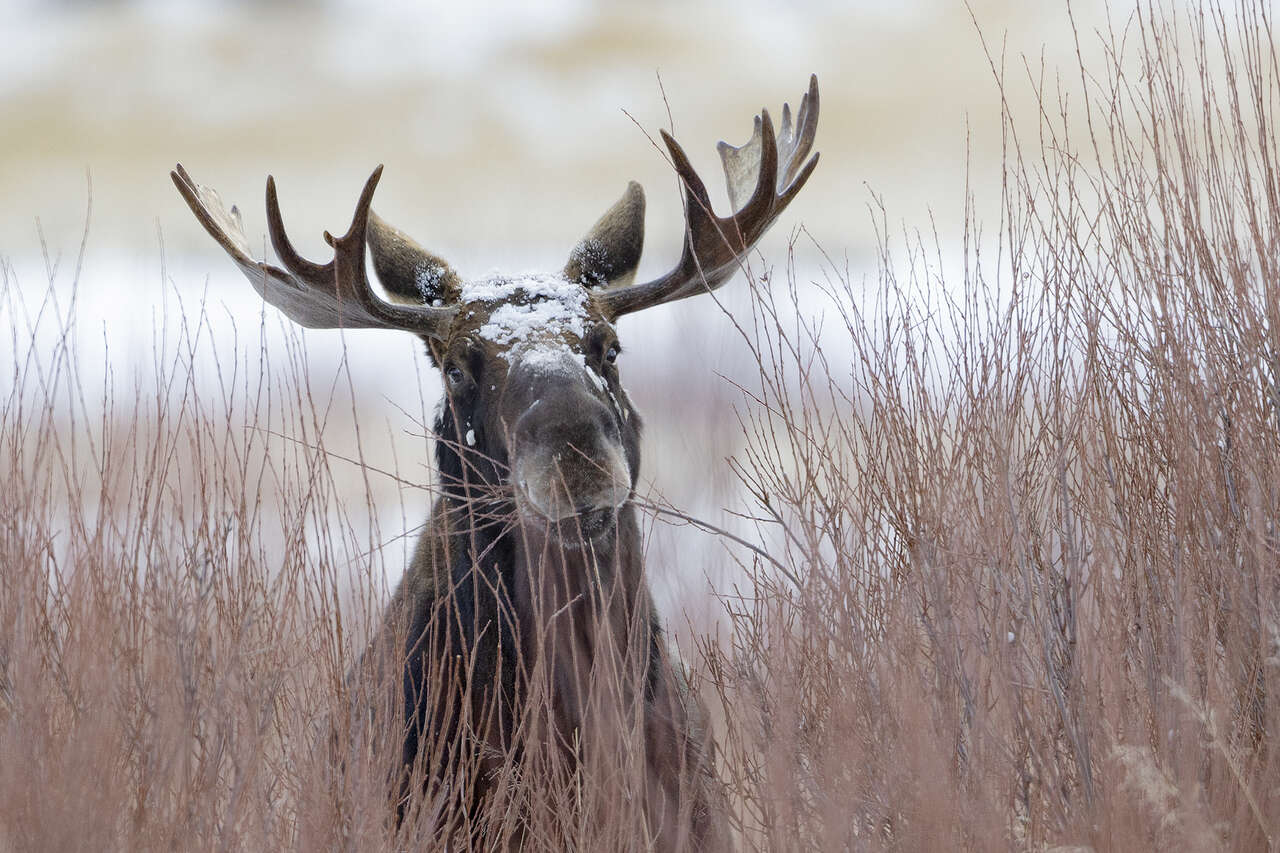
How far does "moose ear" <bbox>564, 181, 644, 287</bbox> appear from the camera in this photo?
506 cm

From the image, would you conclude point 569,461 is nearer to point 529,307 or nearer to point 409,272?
point 529,307

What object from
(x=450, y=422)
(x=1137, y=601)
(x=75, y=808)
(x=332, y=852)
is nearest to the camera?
(x=75, y=808)

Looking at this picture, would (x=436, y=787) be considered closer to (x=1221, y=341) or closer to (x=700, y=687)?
(x=700, y=687)

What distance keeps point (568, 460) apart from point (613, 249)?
1.53m

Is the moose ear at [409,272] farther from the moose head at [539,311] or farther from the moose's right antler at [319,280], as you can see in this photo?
the moose's right antler at [319,280]

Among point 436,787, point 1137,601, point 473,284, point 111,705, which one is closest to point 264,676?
point 111,705

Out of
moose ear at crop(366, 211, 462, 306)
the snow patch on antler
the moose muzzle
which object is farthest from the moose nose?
moose ear at crop(366, 211, 462, 306)

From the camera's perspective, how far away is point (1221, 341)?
406 centimetres

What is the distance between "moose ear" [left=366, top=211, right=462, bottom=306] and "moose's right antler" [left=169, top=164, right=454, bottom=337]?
175 mm

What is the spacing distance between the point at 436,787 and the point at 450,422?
1.38 metres

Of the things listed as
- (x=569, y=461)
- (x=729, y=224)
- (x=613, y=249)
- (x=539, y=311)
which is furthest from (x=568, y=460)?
(x=613, y=249)

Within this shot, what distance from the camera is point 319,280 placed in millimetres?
4547

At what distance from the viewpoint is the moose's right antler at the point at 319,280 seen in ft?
14.3

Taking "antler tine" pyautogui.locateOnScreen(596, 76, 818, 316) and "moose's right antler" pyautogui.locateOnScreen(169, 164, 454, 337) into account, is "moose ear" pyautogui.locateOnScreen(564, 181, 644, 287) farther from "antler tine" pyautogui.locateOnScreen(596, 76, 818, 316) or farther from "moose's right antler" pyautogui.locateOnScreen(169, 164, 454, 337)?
"moose's right antler" pyautogui.locateOnScreen(169, 164, 454, 337)
